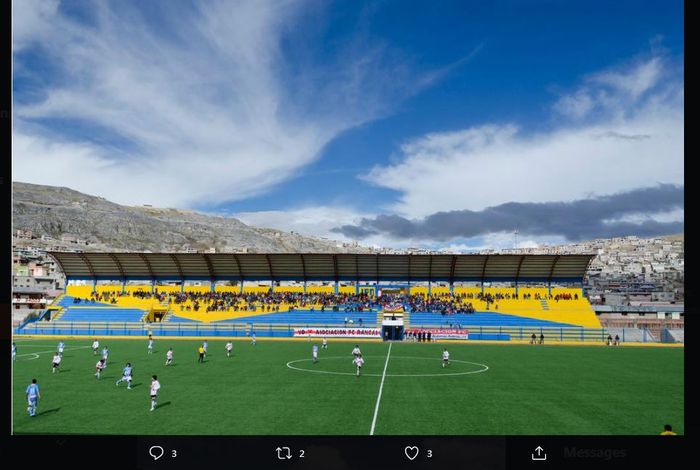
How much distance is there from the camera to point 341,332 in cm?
5019

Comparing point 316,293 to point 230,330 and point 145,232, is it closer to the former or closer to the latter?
point 230,330

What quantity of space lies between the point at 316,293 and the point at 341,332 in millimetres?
13534

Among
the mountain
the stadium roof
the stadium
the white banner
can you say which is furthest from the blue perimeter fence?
the mountain

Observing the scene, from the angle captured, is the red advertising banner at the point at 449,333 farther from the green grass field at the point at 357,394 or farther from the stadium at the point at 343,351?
the green grass field at the point at 357,394

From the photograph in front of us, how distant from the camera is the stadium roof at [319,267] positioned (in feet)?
196

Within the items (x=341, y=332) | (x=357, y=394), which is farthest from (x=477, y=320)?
(x=357, y=394)

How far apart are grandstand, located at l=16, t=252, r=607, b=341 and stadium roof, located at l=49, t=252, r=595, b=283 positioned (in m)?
0.11
